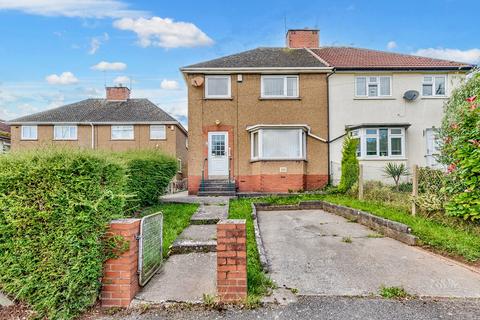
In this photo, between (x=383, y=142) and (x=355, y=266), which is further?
(x=383, y=142)

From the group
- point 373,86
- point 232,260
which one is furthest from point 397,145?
point 232,260

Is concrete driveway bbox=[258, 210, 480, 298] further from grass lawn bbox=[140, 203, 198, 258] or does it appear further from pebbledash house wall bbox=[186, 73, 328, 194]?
pebbledash house wall bbox=[186, 73, 328, 194]

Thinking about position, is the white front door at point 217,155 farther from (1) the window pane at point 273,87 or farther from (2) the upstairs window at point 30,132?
(2) the upstairs window at point 30,132

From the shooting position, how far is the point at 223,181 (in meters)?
15.6

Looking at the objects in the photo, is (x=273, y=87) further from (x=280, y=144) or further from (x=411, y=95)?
(x=411, y=95)

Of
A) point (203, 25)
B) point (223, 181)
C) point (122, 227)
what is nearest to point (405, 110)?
point (223, 181)

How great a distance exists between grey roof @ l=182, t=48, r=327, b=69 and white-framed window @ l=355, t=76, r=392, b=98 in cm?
223

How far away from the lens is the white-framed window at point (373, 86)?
16.3 metres

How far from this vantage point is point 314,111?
16.1 meters

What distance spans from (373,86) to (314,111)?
11.6ft

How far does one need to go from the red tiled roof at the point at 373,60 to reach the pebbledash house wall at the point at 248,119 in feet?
6.59

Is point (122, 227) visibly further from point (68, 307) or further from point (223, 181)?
point (223, 181)

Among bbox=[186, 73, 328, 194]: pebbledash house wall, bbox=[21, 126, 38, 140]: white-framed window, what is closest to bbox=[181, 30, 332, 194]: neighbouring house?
bbox=[186, 73, 328, 194]: pebbledash house wall

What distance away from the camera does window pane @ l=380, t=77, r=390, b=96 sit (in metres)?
16.3
